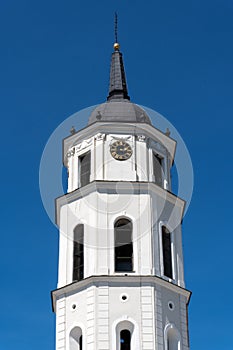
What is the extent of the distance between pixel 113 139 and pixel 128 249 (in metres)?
A: 6.68

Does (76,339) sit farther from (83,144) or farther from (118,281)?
(83,144)

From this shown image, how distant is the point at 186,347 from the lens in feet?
151

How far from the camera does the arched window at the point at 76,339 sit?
149 ft

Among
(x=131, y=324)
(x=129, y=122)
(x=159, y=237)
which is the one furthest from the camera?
(x=129, y=122)

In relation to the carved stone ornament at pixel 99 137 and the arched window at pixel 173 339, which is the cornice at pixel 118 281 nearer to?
the arched window at pixel 173 339

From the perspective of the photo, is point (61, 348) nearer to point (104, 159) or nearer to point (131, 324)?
→ point (131, 324)

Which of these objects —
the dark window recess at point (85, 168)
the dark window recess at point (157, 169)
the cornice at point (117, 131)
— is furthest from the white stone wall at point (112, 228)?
the cornice at point (117, 131)

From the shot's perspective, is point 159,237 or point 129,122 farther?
point 129,122

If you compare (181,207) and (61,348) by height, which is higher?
(181,207)

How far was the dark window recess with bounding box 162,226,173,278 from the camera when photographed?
156 feet

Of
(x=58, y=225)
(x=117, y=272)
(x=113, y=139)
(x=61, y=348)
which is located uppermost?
(x=113, y=139)

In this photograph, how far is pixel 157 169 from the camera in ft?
169

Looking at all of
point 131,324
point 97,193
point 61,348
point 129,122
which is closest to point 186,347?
point 131,324

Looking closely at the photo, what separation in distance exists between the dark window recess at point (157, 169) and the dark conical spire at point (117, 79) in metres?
5.52
